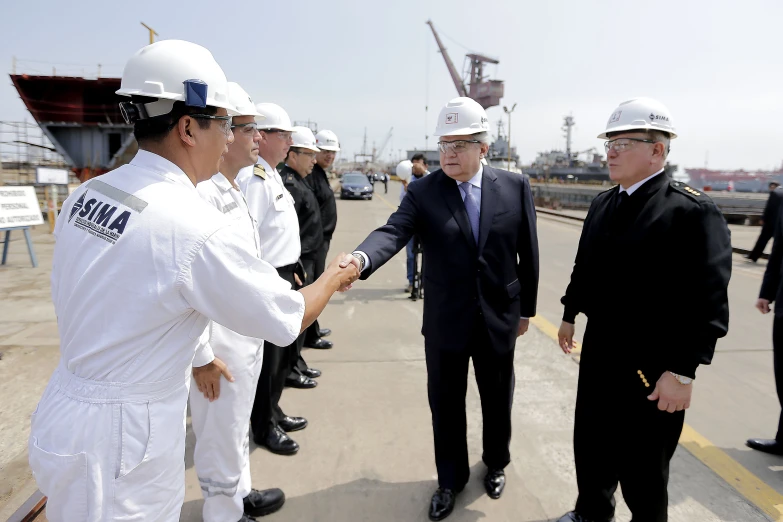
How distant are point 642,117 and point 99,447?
7.77 feet

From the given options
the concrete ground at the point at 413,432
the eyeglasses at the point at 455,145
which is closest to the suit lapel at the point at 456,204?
the eyeglasses at the point at 455,145

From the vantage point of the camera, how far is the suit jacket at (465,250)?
2.49 m

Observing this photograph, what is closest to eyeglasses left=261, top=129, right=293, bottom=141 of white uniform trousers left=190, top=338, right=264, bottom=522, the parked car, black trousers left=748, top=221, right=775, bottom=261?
white uniform trousers left=190, top=338, right=264, bottom=522

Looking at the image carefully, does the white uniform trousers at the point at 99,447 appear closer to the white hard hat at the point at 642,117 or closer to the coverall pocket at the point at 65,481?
the coverall pocket at the point at 65,481

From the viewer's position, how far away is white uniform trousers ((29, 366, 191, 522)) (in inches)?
51.2

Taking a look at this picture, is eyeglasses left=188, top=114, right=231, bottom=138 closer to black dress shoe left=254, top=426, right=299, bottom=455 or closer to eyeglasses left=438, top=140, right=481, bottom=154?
eyeglasses left=438, top=140, right=481, bottom=154

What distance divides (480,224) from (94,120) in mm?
25763

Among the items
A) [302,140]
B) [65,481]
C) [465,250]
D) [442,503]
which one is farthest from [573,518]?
[302,140]

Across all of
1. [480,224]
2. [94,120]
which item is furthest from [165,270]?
[94,120]

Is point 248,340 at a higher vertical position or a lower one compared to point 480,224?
Answer: lower

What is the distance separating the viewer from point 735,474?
281 cm

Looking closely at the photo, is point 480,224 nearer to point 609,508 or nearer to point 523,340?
point 609,508

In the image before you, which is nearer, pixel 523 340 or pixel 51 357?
pixel 51 357

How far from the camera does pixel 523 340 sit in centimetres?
498
